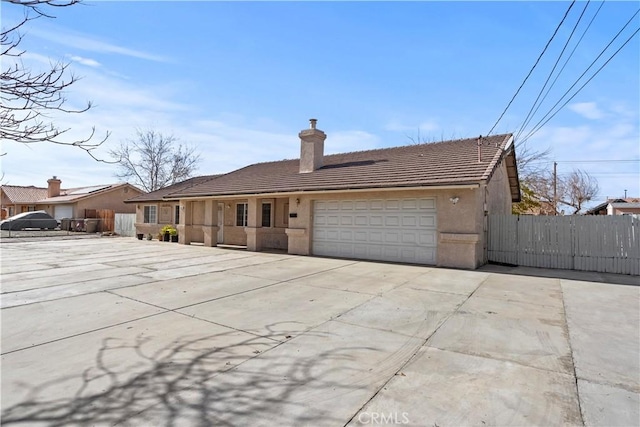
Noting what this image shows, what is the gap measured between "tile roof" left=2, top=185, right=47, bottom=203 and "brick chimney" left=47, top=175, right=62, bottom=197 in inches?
78.2

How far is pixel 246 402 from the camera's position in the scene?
288cm

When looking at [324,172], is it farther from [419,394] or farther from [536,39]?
[419,394]

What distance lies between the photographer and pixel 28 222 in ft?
99.8

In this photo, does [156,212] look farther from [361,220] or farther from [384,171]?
[384,171]

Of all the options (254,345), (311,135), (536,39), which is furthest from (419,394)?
(311,135)

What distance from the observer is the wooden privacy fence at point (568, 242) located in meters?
9.88

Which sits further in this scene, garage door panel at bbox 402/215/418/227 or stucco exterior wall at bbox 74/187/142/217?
A: stucco exterior wall at bbox 74/187/142/217

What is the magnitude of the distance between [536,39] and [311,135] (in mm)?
9453

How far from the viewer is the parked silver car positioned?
29844mm

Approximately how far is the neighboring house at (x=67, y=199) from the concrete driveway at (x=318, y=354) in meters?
31.0

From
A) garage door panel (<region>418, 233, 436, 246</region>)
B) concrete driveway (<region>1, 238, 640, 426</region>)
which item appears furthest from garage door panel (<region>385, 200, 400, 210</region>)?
concrete driveway (<region>1, 238, 640, 426</region>)

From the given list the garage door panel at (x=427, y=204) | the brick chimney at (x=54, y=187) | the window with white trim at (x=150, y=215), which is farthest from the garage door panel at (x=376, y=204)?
the brick chimney at (x=54, y=187)

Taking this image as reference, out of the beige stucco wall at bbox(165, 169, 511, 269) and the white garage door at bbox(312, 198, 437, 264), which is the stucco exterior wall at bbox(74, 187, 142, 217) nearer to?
the beige stucco wall at bbox(165, 169, 511, 269)

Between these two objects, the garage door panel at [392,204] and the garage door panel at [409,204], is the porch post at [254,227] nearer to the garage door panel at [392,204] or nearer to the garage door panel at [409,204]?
the garage door panel at [392,204]
